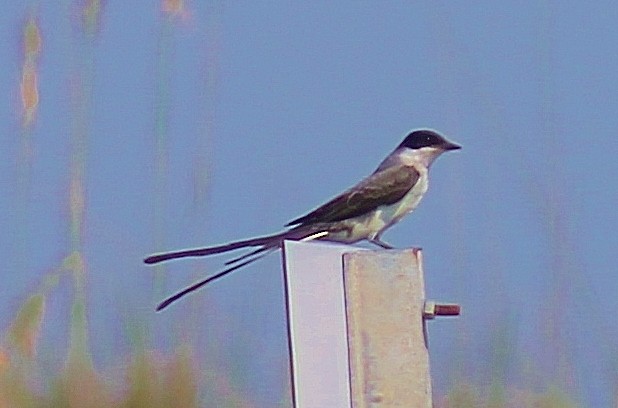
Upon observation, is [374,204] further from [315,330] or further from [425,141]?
[315,330]

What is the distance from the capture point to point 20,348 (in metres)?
1.45

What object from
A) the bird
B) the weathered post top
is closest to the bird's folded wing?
the bird

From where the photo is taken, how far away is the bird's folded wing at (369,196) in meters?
1.62

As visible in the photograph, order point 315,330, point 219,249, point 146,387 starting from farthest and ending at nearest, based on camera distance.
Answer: point 146,387 → point 219,249 → point 315,330

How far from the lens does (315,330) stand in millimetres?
814

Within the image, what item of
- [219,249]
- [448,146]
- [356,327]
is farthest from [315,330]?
[448,146]

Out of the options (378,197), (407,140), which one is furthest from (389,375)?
(407,140)

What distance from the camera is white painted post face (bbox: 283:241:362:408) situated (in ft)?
2.64

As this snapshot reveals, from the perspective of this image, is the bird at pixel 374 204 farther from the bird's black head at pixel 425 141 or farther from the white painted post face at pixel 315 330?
the white painted post face at pixel 315 330

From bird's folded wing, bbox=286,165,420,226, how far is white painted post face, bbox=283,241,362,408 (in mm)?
721


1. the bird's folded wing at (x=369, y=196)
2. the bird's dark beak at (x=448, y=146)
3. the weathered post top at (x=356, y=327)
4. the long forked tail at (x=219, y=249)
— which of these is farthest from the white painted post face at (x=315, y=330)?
the bird's dark beak at (x=448, y=146)

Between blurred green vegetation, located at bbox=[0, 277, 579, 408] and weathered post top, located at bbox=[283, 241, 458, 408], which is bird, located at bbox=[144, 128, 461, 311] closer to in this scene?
blurred green vegetation, located at bbox=[0, 277, 579, 408]

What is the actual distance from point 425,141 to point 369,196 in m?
0.38

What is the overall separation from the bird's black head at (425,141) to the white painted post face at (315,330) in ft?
4.04
